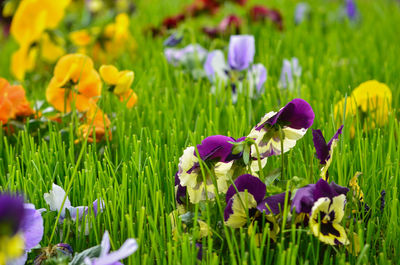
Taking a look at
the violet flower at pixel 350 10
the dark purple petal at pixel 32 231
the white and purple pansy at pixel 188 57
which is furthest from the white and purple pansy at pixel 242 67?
the violet flower at pixel 350 10

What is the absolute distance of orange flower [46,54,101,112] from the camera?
4.12ft

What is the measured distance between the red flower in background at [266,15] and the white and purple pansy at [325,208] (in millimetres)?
1739

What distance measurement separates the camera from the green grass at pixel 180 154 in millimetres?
776

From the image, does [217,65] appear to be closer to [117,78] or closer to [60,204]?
[117,78]

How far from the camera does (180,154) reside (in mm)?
1085

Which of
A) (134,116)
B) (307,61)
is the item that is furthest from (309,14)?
(134,116)

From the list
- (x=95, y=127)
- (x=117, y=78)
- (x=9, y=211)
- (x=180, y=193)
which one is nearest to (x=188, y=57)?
(x=117, y=78)

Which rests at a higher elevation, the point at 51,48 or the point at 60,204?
the point at 51,48

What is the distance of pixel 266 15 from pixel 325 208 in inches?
71.4

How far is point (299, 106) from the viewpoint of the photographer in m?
0.80

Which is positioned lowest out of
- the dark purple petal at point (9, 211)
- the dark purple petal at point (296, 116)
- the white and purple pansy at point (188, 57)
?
the dark purple petal at point (9, 211)

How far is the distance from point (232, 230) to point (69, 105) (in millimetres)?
734

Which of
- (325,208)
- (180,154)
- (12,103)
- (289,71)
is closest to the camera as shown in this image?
(325,208)

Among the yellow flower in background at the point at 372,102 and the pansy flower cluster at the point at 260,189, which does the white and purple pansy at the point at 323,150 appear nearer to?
the pansy flower cluster at the point at 260,189
